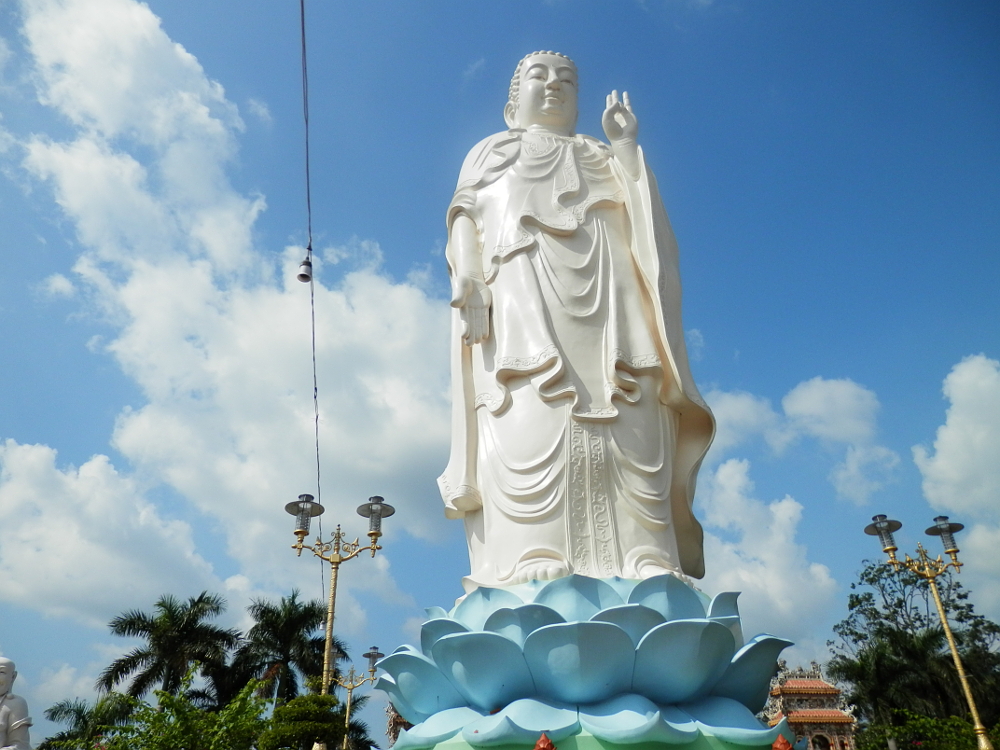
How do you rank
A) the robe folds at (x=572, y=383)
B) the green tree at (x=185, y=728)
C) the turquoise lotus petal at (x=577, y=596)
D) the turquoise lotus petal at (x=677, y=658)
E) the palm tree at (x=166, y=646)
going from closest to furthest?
the turquoise lotus petal at (x=677, y=658) < the turquoise lotus petal at (x=577, y=596) < the robe folds at (x=572, y=383) < the green tree at (x=185, y=728) < the palm tree at (x=166, y=646)

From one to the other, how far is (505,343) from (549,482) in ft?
3.55

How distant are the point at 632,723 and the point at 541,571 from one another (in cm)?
100

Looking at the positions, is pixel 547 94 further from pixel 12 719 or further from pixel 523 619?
pixel 12 719

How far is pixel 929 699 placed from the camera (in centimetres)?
2045

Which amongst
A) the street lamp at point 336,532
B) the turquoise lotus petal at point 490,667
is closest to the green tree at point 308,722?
the street lamp at point 336,532

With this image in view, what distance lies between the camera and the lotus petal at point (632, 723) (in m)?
3.68

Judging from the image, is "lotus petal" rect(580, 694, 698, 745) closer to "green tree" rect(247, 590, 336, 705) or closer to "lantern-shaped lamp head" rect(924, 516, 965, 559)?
"lantern-shaped lamp head" rect(924, 516, 965, 559)

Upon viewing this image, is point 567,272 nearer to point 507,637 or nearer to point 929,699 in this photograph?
point 507,637

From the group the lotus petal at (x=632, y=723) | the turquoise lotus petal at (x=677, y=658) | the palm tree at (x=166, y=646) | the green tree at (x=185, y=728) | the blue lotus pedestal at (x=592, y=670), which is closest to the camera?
the lotus petal at (x=632, y=723)

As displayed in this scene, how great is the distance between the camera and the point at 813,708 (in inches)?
924

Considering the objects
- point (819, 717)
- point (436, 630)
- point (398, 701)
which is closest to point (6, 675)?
point (398, 701)

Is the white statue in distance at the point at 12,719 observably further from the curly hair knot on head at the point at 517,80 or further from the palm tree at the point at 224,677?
the palm tree at the point at 224,677

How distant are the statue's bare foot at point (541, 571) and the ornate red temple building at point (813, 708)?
19098 millimetres

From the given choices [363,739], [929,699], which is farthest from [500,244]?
[929,699]
